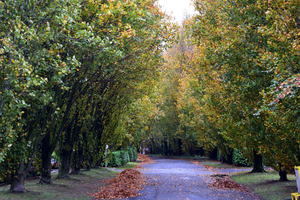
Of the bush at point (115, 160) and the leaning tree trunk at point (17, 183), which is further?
the bush at point (115, 160)

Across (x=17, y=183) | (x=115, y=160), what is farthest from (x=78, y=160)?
(x=115, y=160)

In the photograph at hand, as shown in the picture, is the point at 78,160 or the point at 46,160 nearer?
the point at 46,160

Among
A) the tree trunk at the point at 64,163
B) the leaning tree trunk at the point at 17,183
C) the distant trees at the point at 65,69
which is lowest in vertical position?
the leaning tree trunk at the point at 17,183

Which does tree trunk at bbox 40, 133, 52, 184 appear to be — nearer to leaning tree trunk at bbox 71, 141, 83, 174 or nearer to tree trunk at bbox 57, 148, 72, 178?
tree trunk at bbox 57, 148, 72, 178

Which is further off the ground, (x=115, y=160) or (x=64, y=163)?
(x=115, y=160)

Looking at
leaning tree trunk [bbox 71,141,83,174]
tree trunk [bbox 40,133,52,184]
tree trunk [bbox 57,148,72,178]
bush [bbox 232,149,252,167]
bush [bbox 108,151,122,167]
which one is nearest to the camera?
tree trunk [bbox 40,133,52,184]

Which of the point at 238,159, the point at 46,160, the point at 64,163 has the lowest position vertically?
the point at 64,163

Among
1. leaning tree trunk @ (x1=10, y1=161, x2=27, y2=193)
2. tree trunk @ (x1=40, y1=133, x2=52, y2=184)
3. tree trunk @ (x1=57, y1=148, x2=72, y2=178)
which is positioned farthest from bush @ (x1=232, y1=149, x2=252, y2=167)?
leaning tree trunk @ (x1=10, y1=161, x2=27, y2=193)

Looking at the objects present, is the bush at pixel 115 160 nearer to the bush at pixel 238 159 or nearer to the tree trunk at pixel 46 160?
the bush at pixel 238 159

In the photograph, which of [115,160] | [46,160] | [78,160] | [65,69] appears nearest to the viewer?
[65,69]

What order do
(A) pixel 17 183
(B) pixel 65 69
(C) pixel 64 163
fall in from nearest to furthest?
(B) pixel 65 69
(A) pixel 17 183
(C) pixel 64 163

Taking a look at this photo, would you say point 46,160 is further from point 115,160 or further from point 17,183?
point 115,160

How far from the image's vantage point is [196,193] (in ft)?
38.6

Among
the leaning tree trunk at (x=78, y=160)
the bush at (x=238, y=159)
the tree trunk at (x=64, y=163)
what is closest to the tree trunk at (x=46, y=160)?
the tree trunk at (x=64, y=163)
